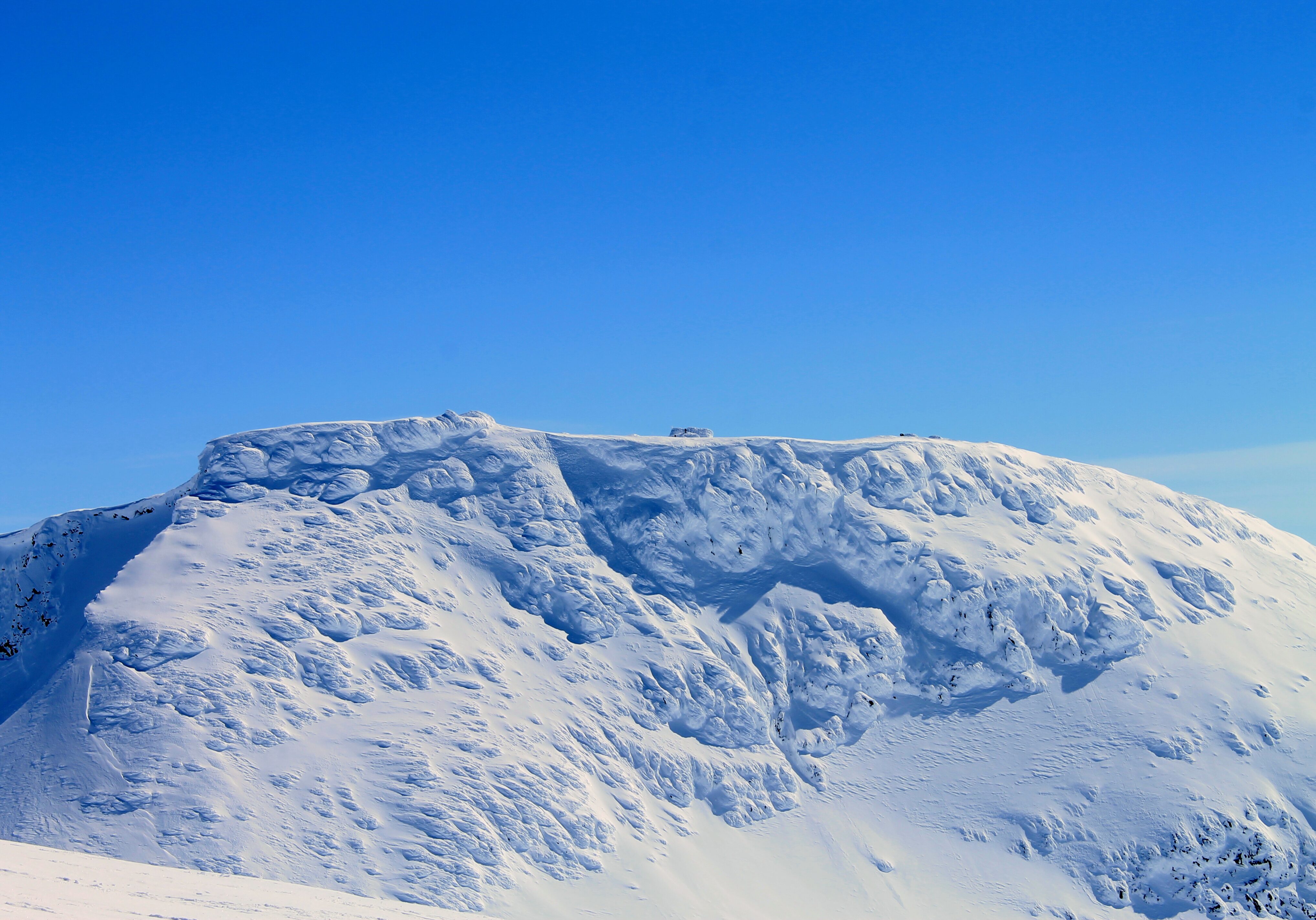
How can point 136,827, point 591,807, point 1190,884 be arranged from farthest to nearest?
point 1190,884, point 591,807, point 136,827

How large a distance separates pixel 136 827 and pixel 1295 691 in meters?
57.6

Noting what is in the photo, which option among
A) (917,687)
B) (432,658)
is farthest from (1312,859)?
(432,658)

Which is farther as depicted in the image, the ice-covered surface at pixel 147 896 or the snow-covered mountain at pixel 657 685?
the snow-covered mountain at pixel 657 685

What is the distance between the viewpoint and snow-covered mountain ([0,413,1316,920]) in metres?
37.4

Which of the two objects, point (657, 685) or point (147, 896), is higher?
point (657, 685)

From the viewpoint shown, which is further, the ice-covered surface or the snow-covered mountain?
the snow-covered mountain

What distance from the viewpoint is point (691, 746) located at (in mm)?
46562

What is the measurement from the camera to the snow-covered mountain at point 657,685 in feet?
123

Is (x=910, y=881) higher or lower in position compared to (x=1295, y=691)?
lower

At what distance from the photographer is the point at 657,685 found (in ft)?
158

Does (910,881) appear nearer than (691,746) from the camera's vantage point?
Yes

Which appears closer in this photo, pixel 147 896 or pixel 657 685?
pixel 147 896

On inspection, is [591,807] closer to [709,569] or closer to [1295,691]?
[709,569]

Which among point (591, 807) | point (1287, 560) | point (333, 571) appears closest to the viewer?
point (591, 807)
